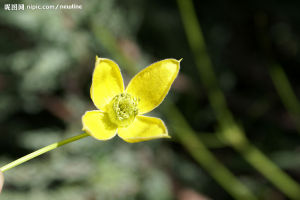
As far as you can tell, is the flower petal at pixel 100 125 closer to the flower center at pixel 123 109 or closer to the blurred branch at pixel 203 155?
the flower center at pixel 123 109

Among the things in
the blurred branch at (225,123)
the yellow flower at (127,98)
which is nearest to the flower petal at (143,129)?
the yellow flower at (127,98)

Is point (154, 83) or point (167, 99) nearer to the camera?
point (154, 83)

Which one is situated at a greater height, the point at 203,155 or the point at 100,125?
the point at 100,125

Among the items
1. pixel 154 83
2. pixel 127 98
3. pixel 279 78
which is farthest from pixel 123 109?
pixel 279 78

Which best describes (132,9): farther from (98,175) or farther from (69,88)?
(98,175)

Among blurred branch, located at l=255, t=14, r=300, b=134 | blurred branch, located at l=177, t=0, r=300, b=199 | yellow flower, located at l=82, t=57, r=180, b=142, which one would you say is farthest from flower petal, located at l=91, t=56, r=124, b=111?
blurred branch, located at l=255, t=14, r=300, b=134

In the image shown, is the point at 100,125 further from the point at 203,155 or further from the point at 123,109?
the point at 203,155

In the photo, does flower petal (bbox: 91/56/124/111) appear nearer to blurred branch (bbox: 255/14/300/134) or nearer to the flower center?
the flower center

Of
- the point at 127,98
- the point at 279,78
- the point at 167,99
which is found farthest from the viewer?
the point at 279,78
